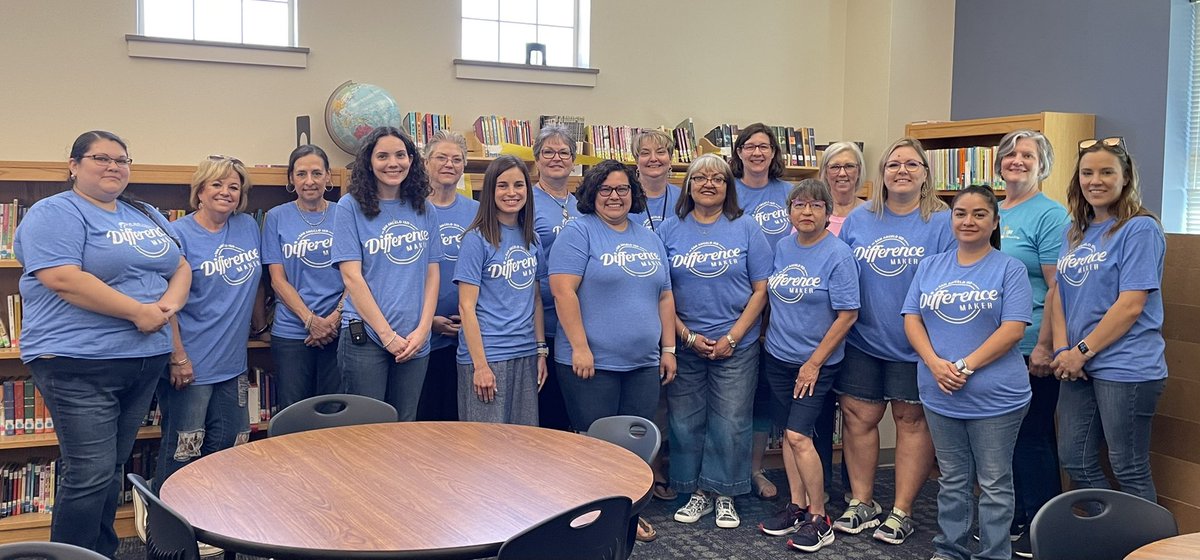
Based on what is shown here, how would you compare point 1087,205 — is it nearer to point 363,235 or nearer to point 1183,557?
point 1183,557

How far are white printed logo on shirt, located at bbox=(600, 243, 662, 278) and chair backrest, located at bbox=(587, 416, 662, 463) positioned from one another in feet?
3.00

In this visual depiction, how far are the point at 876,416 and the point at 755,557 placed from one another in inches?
31.1

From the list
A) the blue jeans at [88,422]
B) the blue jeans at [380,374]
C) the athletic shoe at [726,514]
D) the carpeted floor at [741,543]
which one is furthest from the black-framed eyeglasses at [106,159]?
the athletic shoe at [726,514]

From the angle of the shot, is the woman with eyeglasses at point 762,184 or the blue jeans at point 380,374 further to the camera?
the woman with eyeglasses at point 762,184

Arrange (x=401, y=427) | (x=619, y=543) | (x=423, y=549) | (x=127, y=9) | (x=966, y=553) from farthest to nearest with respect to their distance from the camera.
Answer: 1. (x=127, y=9)
2. (x=966, y=553)
3. (x=401, y=427)
4. (x=619, y=543)
5. (x=423, y=549)

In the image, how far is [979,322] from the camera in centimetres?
334

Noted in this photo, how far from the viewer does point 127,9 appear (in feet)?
16.7

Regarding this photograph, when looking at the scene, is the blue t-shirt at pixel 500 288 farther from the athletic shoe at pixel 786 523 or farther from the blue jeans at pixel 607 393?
the athletic shoe at pixel 786 523

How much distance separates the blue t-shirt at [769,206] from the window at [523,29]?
2223 mm

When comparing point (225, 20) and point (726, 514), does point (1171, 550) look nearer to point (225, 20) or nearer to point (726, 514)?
point (726, 514)

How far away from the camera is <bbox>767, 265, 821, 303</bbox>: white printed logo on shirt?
12.5 feet

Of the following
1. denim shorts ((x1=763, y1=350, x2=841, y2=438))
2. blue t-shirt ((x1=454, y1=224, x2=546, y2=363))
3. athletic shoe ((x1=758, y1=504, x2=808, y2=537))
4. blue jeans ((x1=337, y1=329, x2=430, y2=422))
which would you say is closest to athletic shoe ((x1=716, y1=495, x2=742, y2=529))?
athletic shoe ((x1=758, y1=504, x2=808, y2=537))

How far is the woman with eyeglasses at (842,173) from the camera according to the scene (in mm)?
→ 4227

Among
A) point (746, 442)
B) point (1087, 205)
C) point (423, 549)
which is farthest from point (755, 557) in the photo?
point (423, 549)
